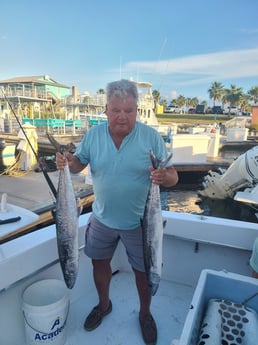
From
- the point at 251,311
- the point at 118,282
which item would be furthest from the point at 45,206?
A: the point at 251,311

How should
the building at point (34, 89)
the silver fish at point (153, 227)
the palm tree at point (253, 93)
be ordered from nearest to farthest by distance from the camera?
the silver fish at point (153, 227) → the building at point (34, 89) → the palm tree at point (253, 93)

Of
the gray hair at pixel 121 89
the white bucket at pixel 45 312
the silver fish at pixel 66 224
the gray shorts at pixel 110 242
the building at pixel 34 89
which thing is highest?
the building at pixel 34 89

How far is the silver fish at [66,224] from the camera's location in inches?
61.3

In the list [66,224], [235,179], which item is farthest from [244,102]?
[66,224]

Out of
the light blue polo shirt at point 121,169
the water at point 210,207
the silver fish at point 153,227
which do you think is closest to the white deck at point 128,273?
the light blue polo shirt at point 121,169

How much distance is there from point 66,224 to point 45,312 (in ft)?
2.06

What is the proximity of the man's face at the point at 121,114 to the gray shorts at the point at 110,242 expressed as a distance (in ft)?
2.24

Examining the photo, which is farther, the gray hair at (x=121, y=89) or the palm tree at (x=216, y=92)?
the palm tree at (x=216, y=92)

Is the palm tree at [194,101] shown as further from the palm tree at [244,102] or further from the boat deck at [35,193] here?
the boat deck at [35,193]

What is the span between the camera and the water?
841 centimetres

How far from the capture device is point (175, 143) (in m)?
10.4

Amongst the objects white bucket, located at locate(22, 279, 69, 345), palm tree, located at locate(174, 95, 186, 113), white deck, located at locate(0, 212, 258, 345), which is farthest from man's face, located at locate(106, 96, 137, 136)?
palm tree, located at locate(174, 95, 186, 113)

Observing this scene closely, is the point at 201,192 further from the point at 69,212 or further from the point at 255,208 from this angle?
the point at 69,212

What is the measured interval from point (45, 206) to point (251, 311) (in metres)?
5.13
